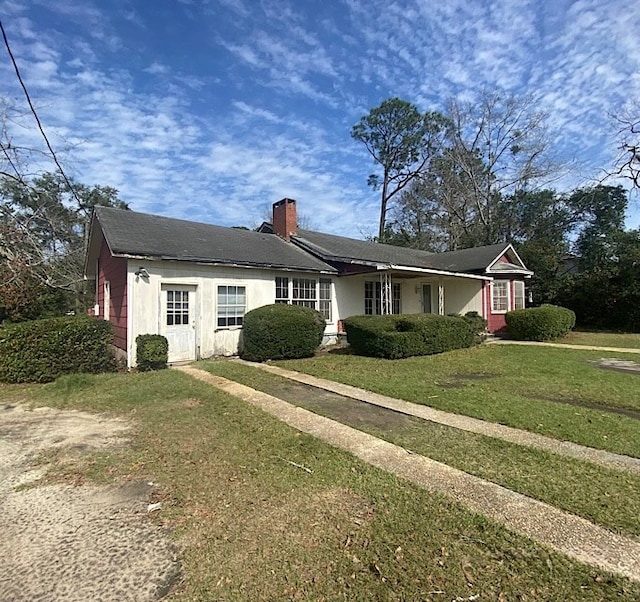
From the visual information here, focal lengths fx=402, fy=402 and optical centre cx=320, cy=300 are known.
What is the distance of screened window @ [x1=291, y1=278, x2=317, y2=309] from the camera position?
46.7ft

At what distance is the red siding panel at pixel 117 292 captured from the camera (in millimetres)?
10999

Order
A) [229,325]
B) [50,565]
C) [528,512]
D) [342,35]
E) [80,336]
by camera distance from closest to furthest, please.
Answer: [50,565] < [528,512] < [80,336] < [342,35] < [229,325]

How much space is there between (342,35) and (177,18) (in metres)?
4.54

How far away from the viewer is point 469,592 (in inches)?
91.0

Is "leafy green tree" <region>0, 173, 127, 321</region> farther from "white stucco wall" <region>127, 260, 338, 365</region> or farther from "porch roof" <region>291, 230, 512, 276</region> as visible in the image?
"porch roof" <region>291, 230, 512, 276</region>

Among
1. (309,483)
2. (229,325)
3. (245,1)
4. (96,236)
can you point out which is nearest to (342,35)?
(245,1)

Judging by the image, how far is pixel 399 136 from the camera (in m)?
34.0

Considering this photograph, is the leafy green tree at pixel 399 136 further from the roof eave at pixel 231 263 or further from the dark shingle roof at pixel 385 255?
the roof eave at pixel 231 263

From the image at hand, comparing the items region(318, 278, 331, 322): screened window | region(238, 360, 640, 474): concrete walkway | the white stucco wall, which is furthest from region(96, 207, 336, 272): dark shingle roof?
region(238, 360, 640, 474): concrete walkway

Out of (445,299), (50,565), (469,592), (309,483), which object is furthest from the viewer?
(445,299)

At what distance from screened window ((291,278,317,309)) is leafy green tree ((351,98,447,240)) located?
72.7 feet

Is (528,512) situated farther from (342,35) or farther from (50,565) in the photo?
(342,35)

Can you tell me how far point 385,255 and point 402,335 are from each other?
8117 millimetres

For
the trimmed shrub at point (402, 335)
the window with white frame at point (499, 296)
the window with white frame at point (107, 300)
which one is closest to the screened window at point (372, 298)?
the trimmed shrub at point (402, 335)
